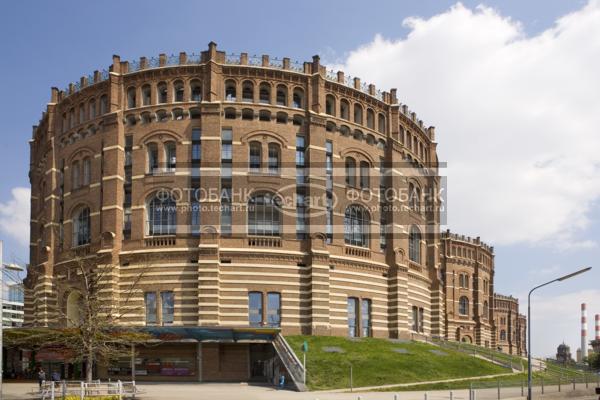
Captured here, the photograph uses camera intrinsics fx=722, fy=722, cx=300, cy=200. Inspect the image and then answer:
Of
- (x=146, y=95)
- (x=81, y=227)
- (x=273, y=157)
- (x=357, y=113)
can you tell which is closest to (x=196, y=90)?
(x=146, y=95)

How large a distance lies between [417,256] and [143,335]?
35.8 m

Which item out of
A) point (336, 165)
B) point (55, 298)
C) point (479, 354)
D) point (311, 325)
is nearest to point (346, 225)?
point (336, 165)

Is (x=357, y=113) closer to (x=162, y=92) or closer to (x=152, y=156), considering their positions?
(x=162, y=92)

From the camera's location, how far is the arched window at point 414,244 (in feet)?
247

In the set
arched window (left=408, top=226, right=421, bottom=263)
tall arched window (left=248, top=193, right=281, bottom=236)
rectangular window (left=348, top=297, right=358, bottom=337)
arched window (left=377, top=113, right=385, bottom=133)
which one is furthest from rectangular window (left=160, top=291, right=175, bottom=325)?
arched window (left=377, top=113, right=385, bottom=133)

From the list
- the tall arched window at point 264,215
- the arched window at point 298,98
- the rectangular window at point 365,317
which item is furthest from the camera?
the arched window at point 298,98

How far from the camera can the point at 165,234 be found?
62.0 m

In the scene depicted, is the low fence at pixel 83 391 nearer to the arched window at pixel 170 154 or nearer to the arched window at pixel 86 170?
the arched window at pixel 170 154

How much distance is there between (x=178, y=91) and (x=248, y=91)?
6.28m

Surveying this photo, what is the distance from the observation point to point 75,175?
68.1 metres

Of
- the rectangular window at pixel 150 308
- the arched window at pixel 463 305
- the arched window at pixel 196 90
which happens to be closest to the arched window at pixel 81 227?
the rectangular window at pixel 150 308

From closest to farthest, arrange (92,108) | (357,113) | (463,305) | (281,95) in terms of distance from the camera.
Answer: (281,95)
(92,108)
(357,113)
(463,305)

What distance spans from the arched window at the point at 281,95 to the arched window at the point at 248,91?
2408mm

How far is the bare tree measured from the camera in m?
41.5
